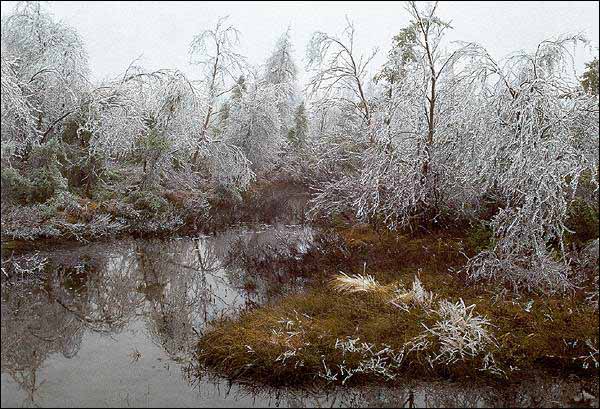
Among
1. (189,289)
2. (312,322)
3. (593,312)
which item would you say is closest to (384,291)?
(312,322)

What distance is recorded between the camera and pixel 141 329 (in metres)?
6.05

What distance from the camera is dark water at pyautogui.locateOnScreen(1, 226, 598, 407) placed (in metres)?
4.62

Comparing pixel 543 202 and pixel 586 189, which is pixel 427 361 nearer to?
pixel 543 202

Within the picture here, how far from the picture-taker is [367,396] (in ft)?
15.5

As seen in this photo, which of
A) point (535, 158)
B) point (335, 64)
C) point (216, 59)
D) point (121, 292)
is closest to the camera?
point (535, 158)

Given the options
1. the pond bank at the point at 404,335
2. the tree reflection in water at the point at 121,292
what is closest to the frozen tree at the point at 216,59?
the tree reflection in water at the point at 121,292

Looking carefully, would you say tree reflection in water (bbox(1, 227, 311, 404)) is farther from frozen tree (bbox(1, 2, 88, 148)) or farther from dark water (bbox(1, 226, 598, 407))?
frozen tree (bbox(1, 2, 88, 148))

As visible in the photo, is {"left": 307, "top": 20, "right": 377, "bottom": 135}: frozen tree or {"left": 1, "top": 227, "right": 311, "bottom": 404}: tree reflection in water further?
{"left": 307, "top": 20, "right": 377, "bottom": 135}: frozen tree

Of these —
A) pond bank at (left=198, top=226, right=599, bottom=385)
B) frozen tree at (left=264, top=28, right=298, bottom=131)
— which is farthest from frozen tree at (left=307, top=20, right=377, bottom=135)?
frozen tree at (left=264, top=28, right=298, bottom=131)

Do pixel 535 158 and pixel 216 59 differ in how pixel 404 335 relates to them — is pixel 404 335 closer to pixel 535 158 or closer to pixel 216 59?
pixel 535 158

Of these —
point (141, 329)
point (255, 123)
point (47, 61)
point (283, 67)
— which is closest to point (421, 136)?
point (141, 329)

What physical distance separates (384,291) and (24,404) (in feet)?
14.5

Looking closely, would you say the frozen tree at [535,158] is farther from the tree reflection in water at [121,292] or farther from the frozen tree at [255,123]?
the frozen tree at [255,123]

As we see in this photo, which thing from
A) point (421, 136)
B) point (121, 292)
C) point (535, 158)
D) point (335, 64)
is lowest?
point (121, 292)
